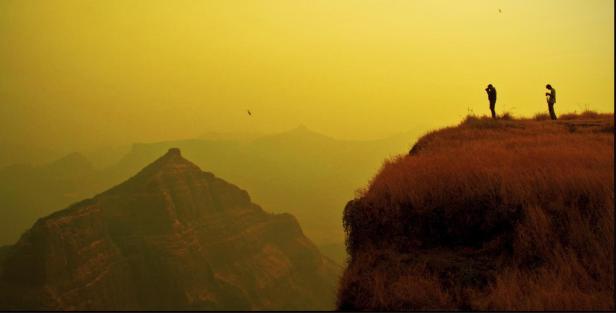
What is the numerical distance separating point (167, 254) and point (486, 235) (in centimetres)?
12921

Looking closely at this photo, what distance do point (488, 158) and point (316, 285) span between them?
140998 millimetres

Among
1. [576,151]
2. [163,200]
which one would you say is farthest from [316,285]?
[576,151]

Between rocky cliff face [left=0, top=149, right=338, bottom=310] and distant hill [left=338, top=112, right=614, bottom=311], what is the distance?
79.8m

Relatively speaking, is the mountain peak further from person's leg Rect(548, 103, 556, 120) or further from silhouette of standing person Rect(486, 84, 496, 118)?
person's leg Rect(548, 103, 556, 120)

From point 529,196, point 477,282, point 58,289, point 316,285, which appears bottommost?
point 316,285

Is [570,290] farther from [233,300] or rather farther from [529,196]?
[233,300]

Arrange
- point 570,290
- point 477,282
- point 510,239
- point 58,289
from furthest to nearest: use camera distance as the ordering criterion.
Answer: point 58,289 → point 510,239 → point 477,282 → point 570,290

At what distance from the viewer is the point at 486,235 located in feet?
25.1

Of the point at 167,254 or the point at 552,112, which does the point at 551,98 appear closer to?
the point at 552,112

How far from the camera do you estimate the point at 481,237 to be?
7.71m

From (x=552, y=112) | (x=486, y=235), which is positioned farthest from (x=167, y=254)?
(x=486, y=235)

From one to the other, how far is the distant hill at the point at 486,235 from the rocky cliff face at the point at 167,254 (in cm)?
7984

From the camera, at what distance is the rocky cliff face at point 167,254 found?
104 meters

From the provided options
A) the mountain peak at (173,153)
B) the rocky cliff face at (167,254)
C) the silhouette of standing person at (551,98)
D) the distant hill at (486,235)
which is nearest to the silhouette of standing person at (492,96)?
the silhouette of standing person at (551,98)
